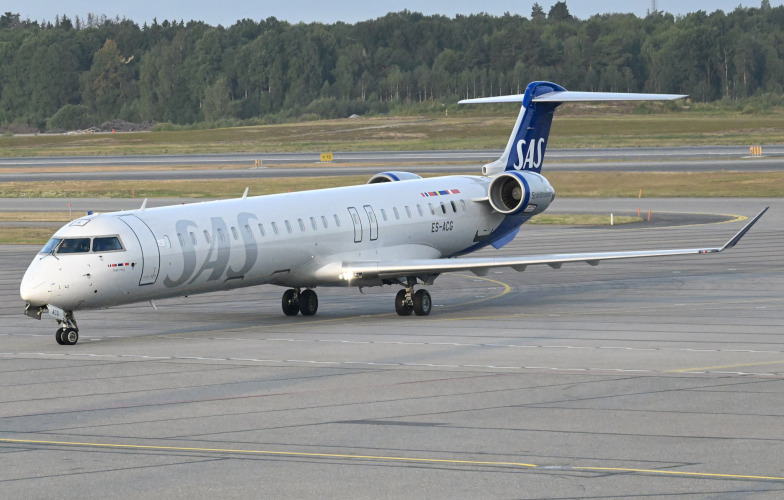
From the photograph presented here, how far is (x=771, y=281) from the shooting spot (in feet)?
114

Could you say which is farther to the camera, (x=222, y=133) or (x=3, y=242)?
(x=222, y=133)

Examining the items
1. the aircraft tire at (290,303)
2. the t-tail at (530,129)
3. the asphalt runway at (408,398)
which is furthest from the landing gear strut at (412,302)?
the t-tail at (530,129)

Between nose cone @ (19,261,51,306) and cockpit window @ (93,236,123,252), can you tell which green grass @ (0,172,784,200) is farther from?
nose cone @ (19,261,51,306)

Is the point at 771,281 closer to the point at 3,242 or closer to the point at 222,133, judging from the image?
the point at 3,242

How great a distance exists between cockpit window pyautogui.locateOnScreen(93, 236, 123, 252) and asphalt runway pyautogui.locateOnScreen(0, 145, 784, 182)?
53210mm

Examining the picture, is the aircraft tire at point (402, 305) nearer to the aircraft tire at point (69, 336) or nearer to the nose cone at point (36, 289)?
the aircraft tire at point (69, 336)

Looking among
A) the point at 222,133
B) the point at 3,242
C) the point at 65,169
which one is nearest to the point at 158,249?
the point at 3,242

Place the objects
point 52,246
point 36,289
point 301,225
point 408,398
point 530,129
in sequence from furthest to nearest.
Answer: point 530,129
point 301,225
point 52,246
point 36,289
point 408,398

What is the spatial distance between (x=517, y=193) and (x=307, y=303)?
274 inches

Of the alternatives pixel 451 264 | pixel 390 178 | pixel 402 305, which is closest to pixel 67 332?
pixel 402 305

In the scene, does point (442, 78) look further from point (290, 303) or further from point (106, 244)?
point (106, 244)

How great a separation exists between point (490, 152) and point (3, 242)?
54.6 metres

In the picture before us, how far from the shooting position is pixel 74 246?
25.0 metres

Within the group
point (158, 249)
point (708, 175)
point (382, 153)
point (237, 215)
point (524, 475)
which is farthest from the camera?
point (382, 153)
